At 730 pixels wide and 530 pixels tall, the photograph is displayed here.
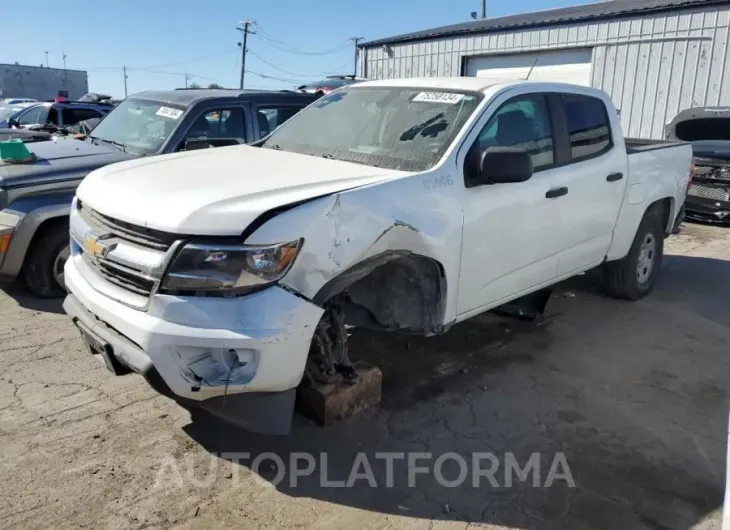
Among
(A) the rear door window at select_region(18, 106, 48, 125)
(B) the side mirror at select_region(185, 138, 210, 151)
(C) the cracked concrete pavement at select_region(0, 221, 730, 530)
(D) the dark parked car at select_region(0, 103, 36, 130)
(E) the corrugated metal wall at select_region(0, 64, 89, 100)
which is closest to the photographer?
(C) the cracked concrete pavement at select_region(0, 221, 730, 530)

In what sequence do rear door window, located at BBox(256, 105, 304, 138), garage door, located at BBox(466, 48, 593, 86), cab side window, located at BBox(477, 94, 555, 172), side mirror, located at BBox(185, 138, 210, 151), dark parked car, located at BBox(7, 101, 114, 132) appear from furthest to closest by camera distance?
garage door, located at BBox(466, 48, 593, 86)
dark parked car, located at BBox(7, 101, 114, 132)
rear door window, located at BBox(256, 105, 304, 138)
side mirror, located at BBox(185, 138, 210, 151)
cab side window, located at BBox(477, 94, 555, 172)

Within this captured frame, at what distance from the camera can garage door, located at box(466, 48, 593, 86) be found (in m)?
14.3

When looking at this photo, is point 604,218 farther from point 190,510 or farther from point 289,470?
point 190,510

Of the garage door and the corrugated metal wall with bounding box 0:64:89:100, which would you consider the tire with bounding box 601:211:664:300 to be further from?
the corrugated metal wall with bounding box 0:64:89:100

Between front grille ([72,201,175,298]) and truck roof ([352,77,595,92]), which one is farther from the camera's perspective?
truck roof ([352,77,595,92])

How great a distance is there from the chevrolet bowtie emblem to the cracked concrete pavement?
102 centimetres

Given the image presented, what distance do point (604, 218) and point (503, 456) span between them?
2468mm

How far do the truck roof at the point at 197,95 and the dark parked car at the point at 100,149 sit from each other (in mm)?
11

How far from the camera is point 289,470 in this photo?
319 centimetres

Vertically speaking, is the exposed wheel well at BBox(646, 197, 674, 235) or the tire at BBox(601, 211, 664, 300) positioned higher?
the exposed wheel well at BBox(646, 197, 674, 235)

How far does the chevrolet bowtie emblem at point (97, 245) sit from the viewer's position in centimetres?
299

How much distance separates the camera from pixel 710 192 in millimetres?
9328

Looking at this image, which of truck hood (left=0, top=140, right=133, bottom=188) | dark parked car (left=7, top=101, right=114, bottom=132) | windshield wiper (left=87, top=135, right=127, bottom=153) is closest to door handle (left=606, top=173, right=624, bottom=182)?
truck hood (left=0, top=140, right=133, bottom=188)

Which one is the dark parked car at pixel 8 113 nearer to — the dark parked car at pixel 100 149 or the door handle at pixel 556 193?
the dark parked car at pixel 100 149
